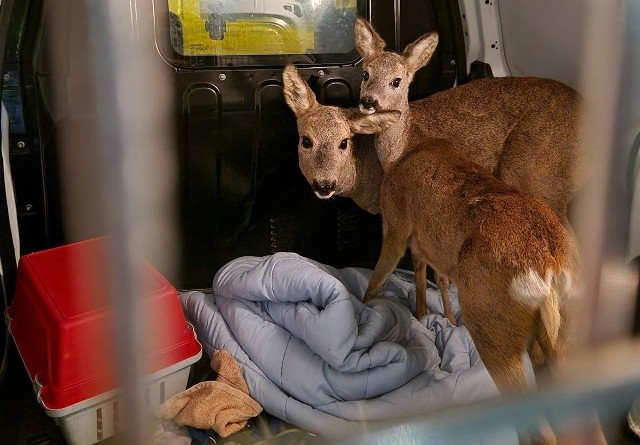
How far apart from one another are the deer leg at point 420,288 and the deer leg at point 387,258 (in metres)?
0.13

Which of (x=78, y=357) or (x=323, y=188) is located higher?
(x=323, y=188)

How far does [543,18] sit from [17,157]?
166 centimetres

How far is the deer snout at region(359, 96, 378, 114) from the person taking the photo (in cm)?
202

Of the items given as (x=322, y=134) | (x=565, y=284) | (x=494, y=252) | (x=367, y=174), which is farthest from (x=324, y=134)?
(x=565, y=284)

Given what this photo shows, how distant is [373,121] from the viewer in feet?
6.68

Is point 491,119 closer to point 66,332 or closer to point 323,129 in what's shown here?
point 323,129

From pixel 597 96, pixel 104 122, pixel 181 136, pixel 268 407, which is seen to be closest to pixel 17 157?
pixel 181 136

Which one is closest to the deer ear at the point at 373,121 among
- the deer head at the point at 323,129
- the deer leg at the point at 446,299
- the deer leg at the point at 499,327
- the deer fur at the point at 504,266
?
the deer head at the point at 323,129

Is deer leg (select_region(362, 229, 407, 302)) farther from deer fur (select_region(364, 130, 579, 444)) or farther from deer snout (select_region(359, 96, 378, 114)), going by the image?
deer snout (select_region(359, 96, 378, 114))

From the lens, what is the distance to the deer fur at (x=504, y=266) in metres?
1.35

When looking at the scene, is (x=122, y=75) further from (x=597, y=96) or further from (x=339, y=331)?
(x=339, y=331)

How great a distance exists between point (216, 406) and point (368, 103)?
0.99 m

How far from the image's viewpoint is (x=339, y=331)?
180 centimetres

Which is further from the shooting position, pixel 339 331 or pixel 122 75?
pixel 339 331
